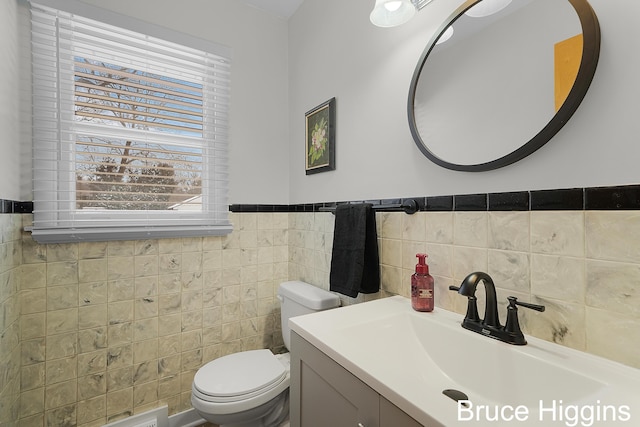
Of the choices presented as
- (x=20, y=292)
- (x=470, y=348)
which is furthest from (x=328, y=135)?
(x=20, y=292)

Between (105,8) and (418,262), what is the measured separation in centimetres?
193

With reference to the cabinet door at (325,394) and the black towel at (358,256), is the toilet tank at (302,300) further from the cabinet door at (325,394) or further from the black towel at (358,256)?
the cabinet door at (325,394)

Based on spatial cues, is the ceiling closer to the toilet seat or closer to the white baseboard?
the toilet seat

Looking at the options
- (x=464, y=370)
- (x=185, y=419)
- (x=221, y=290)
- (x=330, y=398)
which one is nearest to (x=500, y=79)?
(x=464, y=370)

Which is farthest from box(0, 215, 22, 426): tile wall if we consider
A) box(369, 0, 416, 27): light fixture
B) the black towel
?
box(369, 0, 416, 27): light fixture

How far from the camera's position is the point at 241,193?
1.85 meters

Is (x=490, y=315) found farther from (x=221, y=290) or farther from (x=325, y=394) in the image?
(x=221, y=290)

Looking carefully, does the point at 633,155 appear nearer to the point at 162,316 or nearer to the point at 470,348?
the point at 470,348

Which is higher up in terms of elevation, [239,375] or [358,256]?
[358,256]

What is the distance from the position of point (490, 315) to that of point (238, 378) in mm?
1121

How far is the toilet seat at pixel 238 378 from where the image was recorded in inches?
49.1

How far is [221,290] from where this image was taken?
1761 mm

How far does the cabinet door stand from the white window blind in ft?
3.41

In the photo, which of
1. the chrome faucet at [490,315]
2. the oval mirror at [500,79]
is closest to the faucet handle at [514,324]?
the chrome faucet at [490,315]
